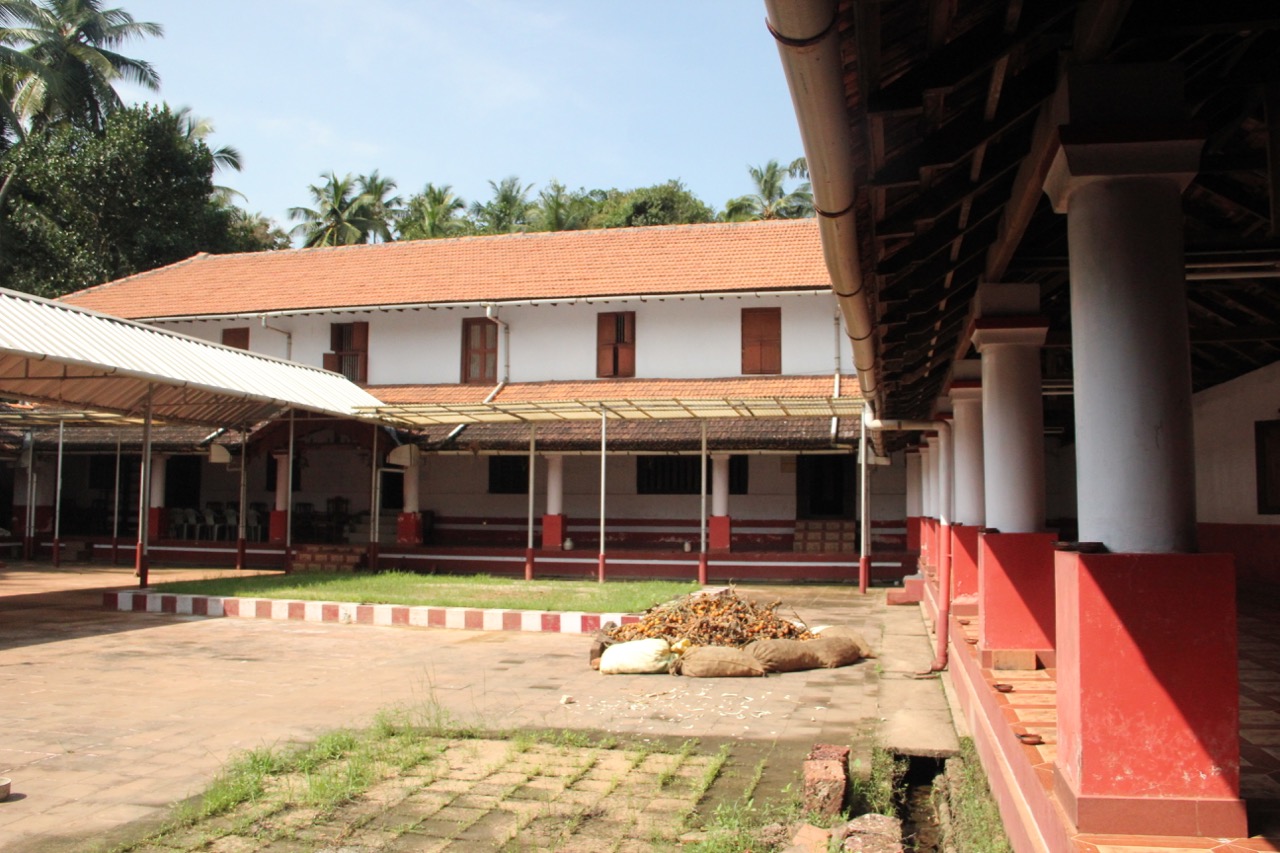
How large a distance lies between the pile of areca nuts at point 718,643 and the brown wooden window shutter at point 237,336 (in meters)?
16.1

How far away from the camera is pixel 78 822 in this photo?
511 cm

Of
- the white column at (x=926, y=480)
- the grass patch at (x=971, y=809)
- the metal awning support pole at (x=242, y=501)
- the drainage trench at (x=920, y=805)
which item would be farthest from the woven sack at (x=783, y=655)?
the metal awning support pole at (x=242, y=501)

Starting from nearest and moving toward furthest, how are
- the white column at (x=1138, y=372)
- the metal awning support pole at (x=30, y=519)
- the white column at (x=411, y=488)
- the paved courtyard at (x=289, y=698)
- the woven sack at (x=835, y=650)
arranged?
the white column at (x=1138, y=372) < the paved courtyard at (x=289, y=698) < the woven sack at (x=835, y=650) < the white column at (x=411, y=488) < the metal awning support pole at (x=30, y=519)

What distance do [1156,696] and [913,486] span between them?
684 inches

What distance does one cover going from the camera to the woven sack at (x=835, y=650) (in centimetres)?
979

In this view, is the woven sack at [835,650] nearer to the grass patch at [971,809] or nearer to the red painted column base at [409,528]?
the grass patch at [971,809]

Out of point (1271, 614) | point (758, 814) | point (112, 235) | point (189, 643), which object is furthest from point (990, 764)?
point (112, 235)

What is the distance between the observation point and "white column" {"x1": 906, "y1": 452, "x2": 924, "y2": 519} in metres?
19.9

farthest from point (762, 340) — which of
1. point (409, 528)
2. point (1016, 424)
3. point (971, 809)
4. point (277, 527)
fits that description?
point (971, 809)

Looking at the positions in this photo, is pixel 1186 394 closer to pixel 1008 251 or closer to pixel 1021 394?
pixel 1008 251

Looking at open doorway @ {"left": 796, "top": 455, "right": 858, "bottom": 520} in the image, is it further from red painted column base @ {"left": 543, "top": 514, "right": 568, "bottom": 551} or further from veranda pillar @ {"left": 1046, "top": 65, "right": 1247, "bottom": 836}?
veranda pillar @ {"left": 1046, "top": 65, "right": 1247, "bottom": 836}

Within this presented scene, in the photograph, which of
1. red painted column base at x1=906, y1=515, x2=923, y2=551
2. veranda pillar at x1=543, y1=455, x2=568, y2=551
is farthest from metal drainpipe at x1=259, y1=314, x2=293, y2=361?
red painted column base at x1=906, y1=515, x2=923, y2=551

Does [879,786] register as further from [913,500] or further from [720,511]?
[913,500]

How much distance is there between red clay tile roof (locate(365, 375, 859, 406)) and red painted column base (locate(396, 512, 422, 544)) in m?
2.33
